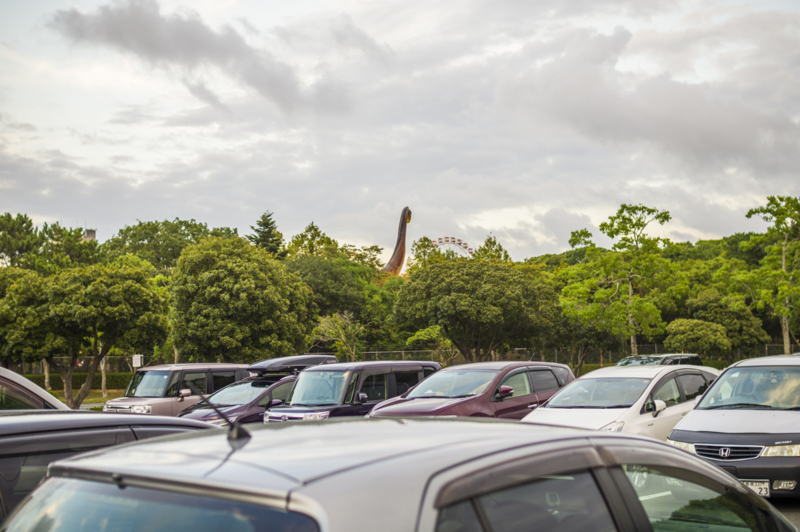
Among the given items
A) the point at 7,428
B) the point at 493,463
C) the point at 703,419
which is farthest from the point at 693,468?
the point at 703,419

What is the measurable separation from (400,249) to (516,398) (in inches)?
3557

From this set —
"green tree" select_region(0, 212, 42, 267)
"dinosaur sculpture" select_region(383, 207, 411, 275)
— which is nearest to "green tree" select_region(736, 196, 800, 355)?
"green tree" select_region(0, 212, 42, 267)

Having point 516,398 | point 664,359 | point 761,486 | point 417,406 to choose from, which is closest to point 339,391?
point 417,406

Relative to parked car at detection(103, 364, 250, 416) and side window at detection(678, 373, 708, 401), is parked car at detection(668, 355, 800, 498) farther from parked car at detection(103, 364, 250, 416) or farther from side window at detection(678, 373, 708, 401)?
parked car at detection(103, 364, 250, 416)

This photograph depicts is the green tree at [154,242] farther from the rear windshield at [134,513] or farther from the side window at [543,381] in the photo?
the rear windshield at [134,513]

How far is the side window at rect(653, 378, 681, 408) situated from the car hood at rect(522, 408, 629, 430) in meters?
0.94

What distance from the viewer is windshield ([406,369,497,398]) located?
12.3m

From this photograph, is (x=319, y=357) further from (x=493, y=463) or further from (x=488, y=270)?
(x=488, y=270)

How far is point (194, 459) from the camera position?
1.99 metres

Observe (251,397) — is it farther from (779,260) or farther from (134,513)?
(779,260)

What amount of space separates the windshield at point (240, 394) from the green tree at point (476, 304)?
985 inches

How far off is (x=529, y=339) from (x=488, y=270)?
22.6ft

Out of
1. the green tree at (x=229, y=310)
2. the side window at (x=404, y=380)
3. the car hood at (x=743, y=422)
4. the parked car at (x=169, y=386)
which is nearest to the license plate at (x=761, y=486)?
the car hood at (x=743, y=422)

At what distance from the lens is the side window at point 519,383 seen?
1268cm
